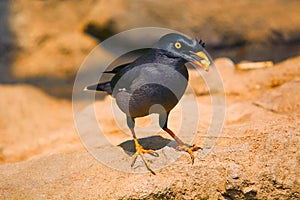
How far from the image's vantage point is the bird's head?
14.3ft

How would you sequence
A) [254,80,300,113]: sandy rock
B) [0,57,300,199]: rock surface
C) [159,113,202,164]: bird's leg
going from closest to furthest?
1. [0,57,300,199]: rock surface
2. [159,113,202,164]: bird's leg
3. [254,80,300,113]: sandy rock

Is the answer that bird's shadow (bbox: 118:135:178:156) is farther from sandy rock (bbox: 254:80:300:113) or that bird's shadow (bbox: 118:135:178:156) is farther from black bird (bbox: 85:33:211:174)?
sandy rock (bbox: 254:80:300:113)

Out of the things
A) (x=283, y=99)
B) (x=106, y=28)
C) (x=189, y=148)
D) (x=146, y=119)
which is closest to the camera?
(x=189, y=148)

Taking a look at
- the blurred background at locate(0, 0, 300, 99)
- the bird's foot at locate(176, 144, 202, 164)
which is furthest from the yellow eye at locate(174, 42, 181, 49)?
the blurred background at locate(0, 0, 300, 99)

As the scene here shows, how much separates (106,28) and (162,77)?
4466 millimetres

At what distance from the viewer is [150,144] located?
16.3ft

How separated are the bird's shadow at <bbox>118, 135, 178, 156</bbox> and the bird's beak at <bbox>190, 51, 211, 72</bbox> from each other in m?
0.91

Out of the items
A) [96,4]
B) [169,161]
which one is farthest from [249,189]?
[96,4]

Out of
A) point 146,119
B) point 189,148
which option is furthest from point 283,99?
point 189,148

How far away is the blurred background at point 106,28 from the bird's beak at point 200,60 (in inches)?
161

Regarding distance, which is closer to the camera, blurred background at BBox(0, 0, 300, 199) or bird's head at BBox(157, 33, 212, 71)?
blurred background at BBox(0, 0, 300, 199)

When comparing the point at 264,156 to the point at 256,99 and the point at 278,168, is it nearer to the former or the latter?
the point at 278,168

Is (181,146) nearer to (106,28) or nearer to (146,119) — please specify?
(146,119)

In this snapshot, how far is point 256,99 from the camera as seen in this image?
20.5 ft
